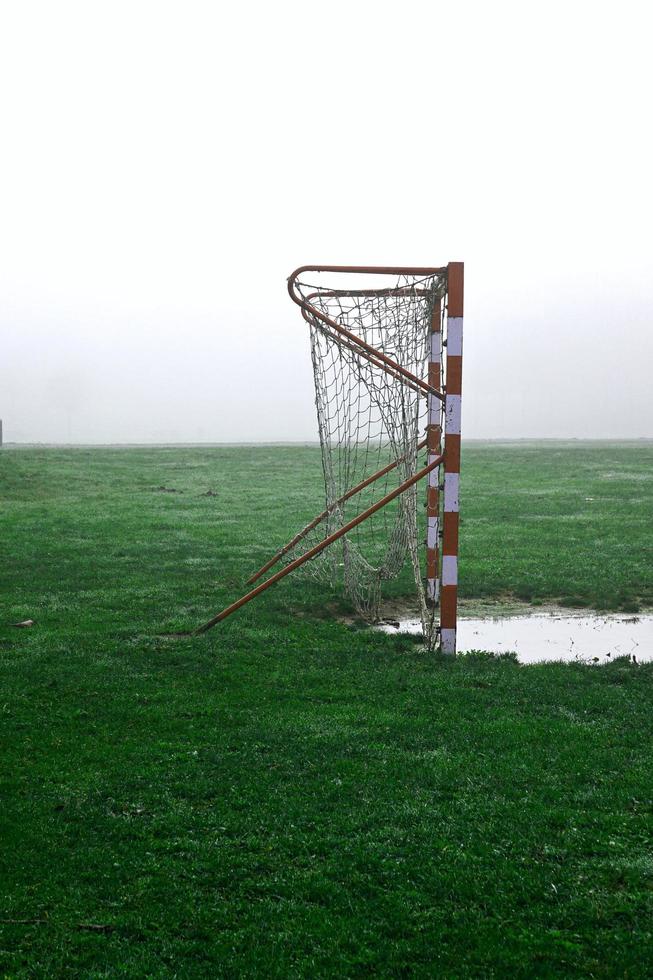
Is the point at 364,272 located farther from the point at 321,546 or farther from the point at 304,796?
the point at 304,796

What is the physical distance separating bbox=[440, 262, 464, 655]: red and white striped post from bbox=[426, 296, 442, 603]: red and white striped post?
1.38 metres

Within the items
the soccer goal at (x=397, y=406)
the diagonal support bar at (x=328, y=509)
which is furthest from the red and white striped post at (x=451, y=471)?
the diagonal support bar at (x=328, y=509)

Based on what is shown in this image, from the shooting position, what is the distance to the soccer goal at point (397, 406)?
11.1m

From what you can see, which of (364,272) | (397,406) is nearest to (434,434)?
(397,406)

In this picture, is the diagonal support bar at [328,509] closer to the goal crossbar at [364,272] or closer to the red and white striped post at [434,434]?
the red and white striped post at [434,434]

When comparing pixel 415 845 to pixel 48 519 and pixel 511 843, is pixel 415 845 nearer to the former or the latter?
pixel 511 843


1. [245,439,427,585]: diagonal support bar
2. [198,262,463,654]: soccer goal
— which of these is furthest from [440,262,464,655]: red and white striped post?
[245,439,427,585]: diagonal support bar

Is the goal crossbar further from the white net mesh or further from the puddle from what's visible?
the puddle

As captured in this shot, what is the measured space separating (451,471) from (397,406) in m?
2.17

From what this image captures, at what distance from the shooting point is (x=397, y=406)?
42.3 feet

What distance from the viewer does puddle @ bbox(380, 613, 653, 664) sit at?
11250 millimetres

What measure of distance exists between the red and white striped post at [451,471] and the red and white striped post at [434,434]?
4.51 ft

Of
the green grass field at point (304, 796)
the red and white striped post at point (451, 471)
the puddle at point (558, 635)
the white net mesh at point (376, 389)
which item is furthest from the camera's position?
the white net mesh at point (376, 389)

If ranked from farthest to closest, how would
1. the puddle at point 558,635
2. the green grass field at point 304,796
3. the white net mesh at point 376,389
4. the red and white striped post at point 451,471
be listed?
the white net mesh at point 376,389 < the puddle at point 558,635 < the red and white striped post at point 451,471 < the green grass field at point 304,796
